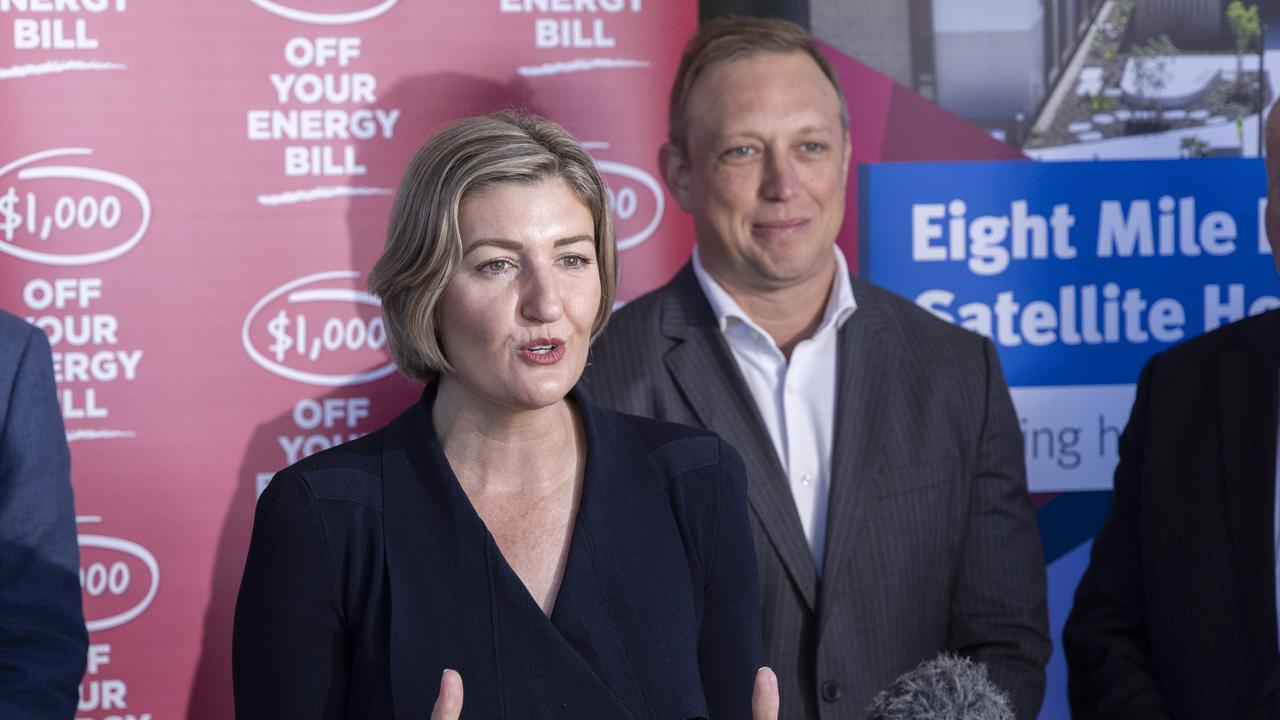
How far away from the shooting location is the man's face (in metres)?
2.68

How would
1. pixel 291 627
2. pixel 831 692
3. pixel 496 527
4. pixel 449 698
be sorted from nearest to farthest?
1. pixel 449 698
2. pixel 291 627
3. pixel 496 527
4. pixel 831 692

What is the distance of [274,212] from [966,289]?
1.75 m

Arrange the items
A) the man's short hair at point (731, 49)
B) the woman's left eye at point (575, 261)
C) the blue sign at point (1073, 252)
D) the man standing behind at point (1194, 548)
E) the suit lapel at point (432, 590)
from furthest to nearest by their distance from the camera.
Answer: the blue sign at point (1073, 252) < the man's short hair at point (731, 49) < the man standing behind at point (1194, 548) < the woman's left eye at point (575, 261) < the suit lapel at point (432, 590)

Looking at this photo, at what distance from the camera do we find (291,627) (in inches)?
68.4

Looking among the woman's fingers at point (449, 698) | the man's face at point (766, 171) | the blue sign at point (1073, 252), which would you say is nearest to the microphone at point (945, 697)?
the woman's fingers at point (449, 698)

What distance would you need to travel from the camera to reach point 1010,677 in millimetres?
2574

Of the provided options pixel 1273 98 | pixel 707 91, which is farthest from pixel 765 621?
pixel 1273 98

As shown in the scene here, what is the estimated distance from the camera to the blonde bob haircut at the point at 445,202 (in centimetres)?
179

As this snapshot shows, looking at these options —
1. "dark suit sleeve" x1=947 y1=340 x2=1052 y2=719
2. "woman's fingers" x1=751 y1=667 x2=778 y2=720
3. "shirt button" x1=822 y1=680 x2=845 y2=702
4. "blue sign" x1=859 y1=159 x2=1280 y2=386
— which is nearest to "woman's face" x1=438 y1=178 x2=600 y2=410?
"woman's fingers" x1=751 y1=667 x2=778 y2=720

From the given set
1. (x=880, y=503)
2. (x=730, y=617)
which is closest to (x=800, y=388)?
(x=880, y=503)

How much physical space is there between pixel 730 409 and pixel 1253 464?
3.32 feet

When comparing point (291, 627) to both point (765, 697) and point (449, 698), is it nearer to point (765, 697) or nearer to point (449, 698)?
point (449, 698)

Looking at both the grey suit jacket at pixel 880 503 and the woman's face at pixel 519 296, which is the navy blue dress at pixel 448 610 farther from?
the grey suit jacket at pixel 880 503

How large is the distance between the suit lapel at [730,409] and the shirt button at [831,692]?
0.15m
